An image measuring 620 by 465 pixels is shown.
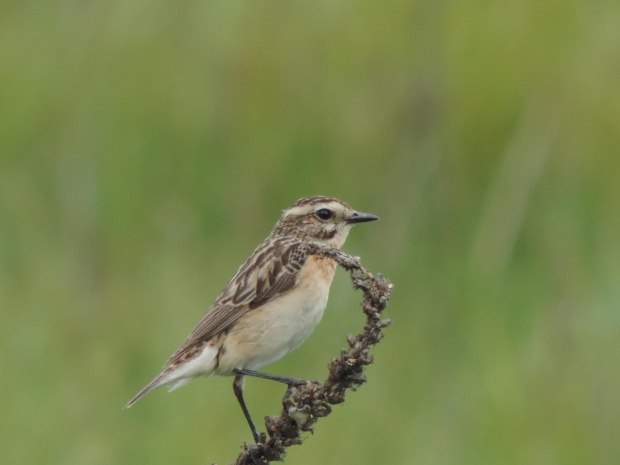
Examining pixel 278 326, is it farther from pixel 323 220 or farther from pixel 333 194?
pixel 333 194

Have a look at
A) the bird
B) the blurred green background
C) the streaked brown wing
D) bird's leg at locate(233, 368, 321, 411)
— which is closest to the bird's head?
the bird

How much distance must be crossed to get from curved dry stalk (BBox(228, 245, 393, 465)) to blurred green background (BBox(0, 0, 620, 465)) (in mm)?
4844

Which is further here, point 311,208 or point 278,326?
point 311,208

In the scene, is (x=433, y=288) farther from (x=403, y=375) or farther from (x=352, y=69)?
(x=352, y=69)

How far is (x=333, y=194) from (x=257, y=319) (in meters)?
5.22

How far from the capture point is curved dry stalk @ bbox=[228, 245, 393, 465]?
4.71 m

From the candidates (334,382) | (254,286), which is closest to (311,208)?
(254,286)

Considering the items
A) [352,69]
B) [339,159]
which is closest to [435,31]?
[352,69]

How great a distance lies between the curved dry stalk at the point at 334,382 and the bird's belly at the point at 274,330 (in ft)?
3.22

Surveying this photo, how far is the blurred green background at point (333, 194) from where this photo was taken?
35.2 feet

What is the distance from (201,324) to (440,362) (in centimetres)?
459

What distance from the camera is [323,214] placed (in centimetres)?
730

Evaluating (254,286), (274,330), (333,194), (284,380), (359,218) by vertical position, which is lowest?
(284,380)

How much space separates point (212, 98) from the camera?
516 inches
